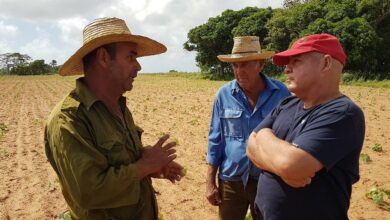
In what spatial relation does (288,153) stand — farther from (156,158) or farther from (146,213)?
(146,213)

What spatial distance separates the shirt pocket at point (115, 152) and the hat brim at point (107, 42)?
25.4 inches

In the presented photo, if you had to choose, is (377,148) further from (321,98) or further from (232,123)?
(321,98)

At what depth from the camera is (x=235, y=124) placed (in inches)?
→ 138

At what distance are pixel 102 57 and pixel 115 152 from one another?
0.64m

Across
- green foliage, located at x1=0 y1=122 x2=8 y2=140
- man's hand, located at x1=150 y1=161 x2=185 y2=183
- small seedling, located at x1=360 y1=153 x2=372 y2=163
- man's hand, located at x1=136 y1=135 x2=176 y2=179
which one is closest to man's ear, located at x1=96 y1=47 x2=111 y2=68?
man's hand, located at x1=136 y1=135 x2=176 y2=179

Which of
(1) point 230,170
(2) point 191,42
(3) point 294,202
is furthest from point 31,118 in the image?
(2) point 191,42

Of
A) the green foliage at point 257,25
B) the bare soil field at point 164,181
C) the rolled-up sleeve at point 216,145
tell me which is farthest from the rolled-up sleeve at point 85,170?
the green foliage at point 257,25

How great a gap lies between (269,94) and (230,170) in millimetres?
776

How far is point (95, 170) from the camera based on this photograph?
7.25 ft

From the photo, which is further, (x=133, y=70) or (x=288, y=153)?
(x=133, y=70)

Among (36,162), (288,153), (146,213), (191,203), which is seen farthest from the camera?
(36,162)

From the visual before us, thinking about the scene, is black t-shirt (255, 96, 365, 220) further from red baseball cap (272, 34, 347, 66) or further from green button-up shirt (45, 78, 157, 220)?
green button-up shirt (45, 78, 157, 220)

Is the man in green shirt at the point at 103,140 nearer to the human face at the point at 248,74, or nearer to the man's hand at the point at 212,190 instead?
the man's hand at the point at 212,190

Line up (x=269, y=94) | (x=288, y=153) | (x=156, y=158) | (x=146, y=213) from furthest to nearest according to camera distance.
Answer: (x=269, y=94)
(x=146, y=213)
(x=156, y=158)
(x=288, y=153)
